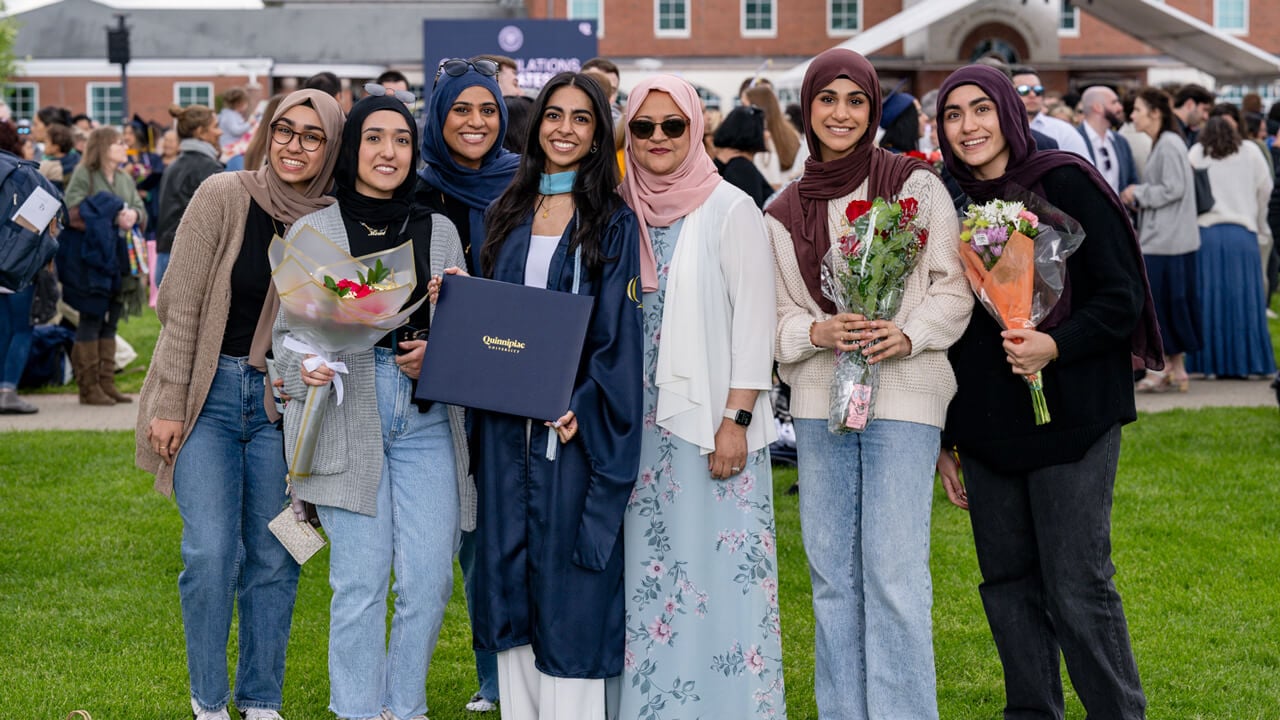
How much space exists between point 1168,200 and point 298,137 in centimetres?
871

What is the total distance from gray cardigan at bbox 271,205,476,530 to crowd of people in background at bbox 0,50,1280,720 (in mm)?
11

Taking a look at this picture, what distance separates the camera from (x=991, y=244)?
3.97m

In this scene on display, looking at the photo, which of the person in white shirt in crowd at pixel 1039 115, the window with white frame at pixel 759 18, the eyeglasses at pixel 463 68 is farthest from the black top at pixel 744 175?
the window with white frame at pixel 759 18

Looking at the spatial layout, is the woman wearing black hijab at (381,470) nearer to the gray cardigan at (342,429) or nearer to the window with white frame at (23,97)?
the gray cardigan at (342,429)

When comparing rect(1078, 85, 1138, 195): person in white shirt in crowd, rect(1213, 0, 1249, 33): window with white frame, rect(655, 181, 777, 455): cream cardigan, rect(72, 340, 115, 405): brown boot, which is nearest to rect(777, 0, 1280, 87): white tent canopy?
rect(1213, 0, 1249, 33): window with white frame

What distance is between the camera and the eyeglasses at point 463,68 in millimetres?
4867

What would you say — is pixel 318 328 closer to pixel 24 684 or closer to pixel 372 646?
pixel 372 646

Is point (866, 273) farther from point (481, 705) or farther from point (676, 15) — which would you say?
point (676, 15)

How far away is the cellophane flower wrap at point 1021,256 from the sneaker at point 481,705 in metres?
2.37

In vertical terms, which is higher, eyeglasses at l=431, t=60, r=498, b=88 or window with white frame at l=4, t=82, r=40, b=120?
window with white frame at l=4, t=82, r=40, b=120

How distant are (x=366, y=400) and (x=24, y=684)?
215 cm

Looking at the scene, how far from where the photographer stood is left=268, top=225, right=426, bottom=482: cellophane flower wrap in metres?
4.05

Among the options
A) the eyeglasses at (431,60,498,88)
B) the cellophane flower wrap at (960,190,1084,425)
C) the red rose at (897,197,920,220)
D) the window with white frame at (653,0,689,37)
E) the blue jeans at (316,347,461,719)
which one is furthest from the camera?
the window with white frame at (653,0,689,37)

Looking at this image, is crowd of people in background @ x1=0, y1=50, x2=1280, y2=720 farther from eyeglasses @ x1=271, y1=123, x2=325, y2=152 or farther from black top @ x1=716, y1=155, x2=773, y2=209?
black top @ x1=716, y1=155, x2=773, y2=209
